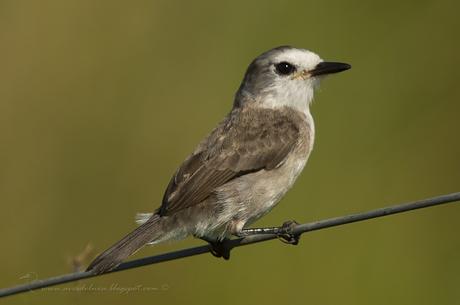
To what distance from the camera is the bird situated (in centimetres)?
640

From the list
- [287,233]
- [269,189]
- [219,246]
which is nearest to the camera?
[287,233]

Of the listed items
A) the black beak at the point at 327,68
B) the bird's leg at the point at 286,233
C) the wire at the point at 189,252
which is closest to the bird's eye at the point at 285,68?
the black beak at the point at 327,68

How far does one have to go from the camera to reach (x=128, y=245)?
6.04 m

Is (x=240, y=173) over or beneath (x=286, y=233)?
over

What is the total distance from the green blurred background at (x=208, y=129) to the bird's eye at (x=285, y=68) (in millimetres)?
314

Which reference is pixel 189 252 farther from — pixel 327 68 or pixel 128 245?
pixel 327 68

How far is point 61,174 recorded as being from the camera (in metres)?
8.33

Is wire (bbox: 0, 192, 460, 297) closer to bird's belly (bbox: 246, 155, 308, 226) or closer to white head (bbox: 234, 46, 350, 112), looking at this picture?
bird's belly (bbox: 246, 155, 308, 226)

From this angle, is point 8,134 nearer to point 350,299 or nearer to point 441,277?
point 350,299

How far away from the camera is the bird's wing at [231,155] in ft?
21.1

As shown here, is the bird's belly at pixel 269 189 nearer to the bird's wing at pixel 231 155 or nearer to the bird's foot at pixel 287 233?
the bird's wing at pixel 231 155

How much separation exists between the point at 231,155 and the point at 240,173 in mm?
167

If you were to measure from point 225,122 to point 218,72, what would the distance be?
5.92 feet

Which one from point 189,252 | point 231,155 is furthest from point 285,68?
point 189,252
